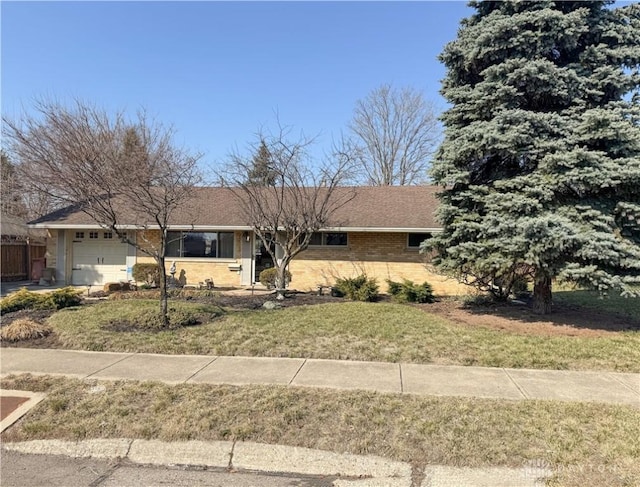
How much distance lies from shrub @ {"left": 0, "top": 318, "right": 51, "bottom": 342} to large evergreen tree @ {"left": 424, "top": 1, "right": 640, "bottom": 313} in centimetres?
852

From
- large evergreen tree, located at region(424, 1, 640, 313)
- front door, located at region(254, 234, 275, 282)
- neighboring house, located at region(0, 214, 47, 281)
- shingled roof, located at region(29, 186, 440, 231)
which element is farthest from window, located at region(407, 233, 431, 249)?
neighboring house, located at region(0, 214, 47, 281)

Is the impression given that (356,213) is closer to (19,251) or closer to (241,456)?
(241,456)

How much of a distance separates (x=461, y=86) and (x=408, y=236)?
6435 millimetres

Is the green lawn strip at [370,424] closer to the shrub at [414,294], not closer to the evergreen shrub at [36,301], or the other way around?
the evergreen shrub at [36,301]

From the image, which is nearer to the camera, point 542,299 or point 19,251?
point 542,299

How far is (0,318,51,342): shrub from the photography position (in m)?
8.18

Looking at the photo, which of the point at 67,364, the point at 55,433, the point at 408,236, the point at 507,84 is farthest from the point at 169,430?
the point at 408,236

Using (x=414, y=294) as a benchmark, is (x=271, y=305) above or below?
below

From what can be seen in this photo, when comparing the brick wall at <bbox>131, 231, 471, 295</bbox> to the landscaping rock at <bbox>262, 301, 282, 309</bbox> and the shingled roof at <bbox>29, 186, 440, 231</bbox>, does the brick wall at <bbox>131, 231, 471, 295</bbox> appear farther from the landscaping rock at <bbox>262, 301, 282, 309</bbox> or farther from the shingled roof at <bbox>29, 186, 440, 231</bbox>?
the landscaping rock at <bbox>262, 301, 282, 309</bbox>

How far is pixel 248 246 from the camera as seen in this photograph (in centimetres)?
1706

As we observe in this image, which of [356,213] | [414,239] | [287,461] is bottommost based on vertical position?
[287,461]

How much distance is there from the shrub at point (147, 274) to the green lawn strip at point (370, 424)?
448 inches

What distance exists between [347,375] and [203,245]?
490 inches

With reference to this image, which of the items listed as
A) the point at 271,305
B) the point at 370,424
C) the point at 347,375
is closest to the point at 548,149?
the point at 347,375
